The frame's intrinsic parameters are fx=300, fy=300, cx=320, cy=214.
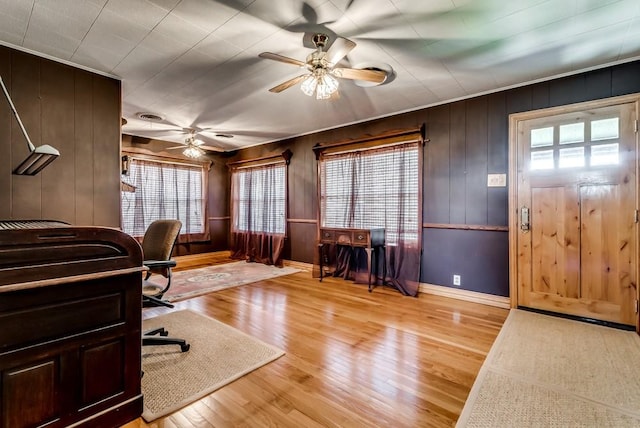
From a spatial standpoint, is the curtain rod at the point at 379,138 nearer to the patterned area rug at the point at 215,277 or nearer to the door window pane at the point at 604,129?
the door window pane at the point at 604,129

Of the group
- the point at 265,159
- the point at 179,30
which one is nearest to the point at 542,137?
the point at 179,30

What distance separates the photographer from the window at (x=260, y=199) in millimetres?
5848

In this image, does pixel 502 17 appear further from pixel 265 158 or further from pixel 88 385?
pixel 265 158

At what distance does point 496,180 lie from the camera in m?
3.43

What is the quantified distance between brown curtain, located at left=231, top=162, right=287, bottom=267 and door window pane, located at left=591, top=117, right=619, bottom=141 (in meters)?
4.33

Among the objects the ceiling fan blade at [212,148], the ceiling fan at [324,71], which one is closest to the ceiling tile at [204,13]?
the ceiling fan at [324,71]

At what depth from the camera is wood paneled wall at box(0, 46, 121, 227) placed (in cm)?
243

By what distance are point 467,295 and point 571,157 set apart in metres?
1.82

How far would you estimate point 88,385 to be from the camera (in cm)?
143

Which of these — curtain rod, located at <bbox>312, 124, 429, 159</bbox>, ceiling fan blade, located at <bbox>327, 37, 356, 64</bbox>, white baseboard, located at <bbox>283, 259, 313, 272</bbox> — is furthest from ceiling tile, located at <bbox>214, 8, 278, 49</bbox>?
white baseboard, located at <bbox>283, 259, 313, 272</bbox>

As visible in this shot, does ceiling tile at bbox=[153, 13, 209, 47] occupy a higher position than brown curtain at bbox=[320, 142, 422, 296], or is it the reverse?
ceiling tile at bbox=[153, 13, 209, 47]

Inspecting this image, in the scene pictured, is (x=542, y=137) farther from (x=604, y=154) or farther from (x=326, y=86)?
(x=326, y=86)

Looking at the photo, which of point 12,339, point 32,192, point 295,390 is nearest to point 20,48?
point 32,192

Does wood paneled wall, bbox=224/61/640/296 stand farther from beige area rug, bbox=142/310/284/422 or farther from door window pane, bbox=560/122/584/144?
beige area rug, bbox=142/310/284/422
